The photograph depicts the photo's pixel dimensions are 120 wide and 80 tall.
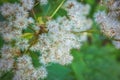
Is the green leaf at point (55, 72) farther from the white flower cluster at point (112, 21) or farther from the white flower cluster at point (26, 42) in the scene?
the white flower cluster at point (112, 21)

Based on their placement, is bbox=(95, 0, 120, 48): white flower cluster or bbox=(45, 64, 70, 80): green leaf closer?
bbox=(95, 0, 120, 48): white flower cluster

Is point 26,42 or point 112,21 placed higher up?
point 112,21

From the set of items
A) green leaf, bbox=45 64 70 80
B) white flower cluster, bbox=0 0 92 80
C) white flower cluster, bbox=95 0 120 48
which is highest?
white flower cluster, bbox=95 0 120 48

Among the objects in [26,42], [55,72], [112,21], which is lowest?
[55,72]

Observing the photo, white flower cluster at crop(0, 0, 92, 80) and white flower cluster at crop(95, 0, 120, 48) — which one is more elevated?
white flower cluster at crop(95, 0, 120, 48)

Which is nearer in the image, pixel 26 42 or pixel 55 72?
pixel 26 42

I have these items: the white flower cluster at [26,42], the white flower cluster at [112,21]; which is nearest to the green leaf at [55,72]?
the white flower cluster at [26,42]

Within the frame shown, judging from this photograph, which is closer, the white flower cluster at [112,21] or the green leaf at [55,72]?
the white flower cluster at [112,21]

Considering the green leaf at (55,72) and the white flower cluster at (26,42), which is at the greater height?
the white flower cluster at (26,42)

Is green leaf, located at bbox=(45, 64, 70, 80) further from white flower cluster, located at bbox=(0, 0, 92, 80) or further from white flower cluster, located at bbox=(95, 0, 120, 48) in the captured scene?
white flower cluster, located at bbox=(95, 0, 120, 48)

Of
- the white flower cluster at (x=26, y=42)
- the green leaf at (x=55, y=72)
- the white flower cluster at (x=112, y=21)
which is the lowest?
the green leaf at (x=55, y=72)

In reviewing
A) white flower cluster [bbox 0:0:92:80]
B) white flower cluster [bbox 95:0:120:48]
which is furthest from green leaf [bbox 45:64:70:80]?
white flower cluster [bbox 95:0:120:48]

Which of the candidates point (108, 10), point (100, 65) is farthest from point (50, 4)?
point (100, 65)
